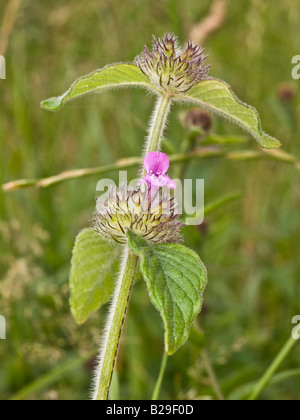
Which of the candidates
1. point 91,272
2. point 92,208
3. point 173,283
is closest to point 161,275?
point 173,283

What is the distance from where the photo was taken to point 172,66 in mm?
566

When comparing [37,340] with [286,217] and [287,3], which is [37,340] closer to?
[286,217]

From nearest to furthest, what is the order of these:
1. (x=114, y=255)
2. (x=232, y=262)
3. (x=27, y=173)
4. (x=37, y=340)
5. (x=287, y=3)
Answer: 1. (x=114, y=255)
2. (x=37, y=340)
3. (x=232, y=262)
4. (x=27, y=173)
5. (x=287, y=3)

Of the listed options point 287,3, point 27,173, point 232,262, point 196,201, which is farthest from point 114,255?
point 287,3

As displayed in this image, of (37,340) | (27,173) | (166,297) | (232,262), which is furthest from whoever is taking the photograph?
(27,173)

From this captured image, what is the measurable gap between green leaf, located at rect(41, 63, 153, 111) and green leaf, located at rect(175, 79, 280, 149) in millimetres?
50

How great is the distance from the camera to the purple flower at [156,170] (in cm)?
52

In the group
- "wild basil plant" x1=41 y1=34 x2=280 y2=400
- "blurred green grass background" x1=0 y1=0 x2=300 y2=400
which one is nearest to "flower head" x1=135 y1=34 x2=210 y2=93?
"wild basil plant" x1=41 y1=34 x2=280 y2=400

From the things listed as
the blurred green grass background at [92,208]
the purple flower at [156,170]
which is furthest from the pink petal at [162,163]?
the blurred green grass background at [92,208]

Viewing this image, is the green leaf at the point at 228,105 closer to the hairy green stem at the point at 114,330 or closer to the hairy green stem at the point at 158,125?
the hairy green stem at the point at 158,125

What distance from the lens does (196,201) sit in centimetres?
132

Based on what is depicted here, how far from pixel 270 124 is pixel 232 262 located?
3.20 ft

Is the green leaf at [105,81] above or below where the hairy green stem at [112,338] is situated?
above
